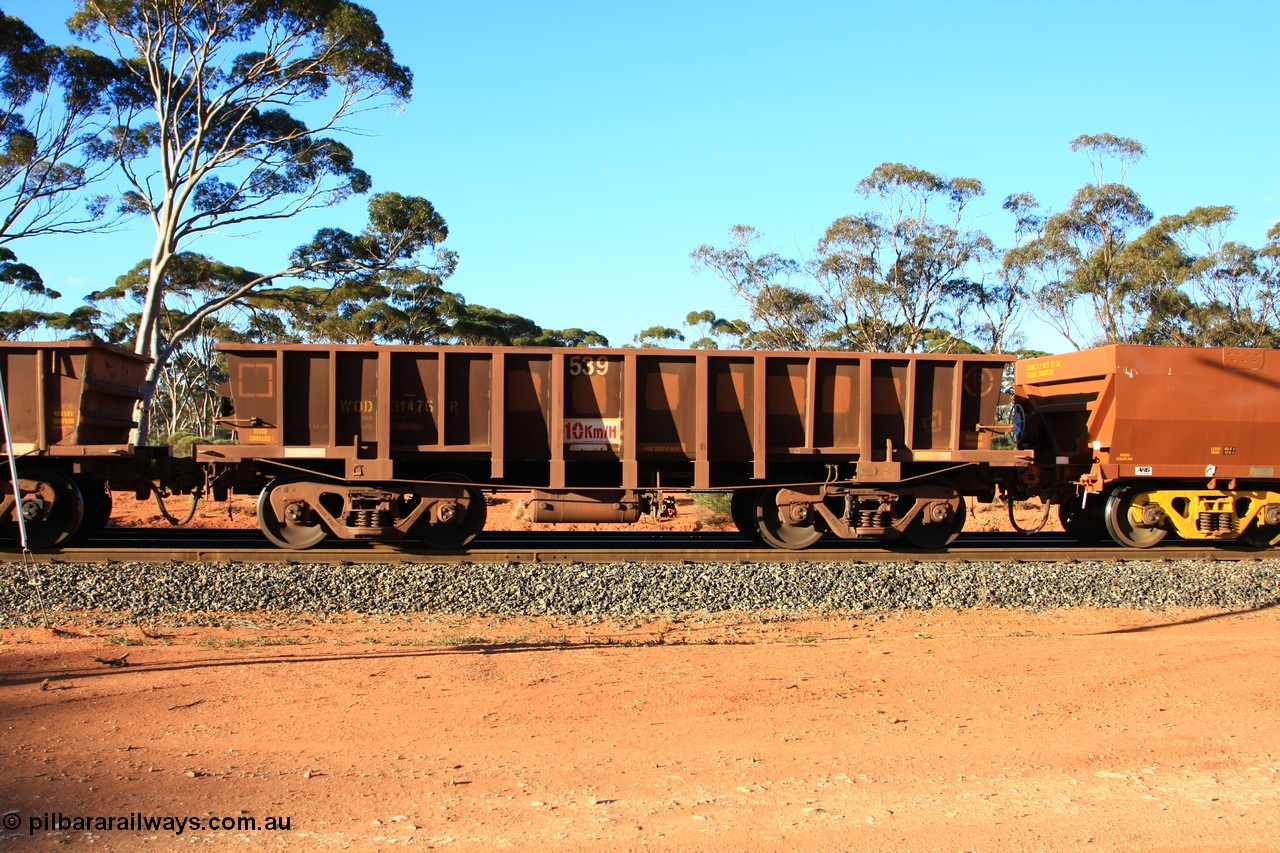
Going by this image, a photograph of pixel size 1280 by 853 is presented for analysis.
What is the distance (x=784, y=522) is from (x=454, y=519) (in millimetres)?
4169

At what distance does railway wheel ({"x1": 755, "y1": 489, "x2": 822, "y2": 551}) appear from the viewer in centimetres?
1155

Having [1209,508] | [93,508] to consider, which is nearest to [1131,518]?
[1209,508]

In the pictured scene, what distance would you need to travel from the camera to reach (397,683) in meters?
6.50

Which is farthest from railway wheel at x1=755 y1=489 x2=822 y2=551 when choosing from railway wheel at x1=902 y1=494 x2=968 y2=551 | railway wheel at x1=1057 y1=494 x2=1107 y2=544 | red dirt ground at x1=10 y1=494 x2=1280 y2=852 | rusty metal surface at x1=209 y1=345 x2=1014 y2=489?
railway wheel at x1=1057 y1=494 x2=1107 y2=544

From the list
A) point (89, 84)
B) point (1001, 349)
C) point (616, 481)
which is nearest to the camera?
point (616, 481)

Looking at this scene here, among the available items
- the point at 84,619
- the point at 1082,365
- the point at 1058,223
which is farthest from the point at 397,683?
the point at 1058,223

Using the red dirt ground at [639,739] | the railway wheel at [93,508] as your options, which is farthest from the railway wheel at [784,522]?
the railway wheel at [93,508]

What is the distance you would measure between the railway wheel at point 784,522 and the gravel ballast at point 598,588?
130 cm

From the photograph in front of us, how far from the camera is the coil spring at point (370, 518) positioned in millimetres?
10875

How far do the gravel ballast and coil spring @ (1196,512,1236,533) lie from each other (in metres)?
1.73

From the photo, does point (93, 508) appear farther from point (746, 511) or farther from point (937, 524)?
point (937, 524)

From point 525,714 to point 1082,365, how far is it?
10245 millimetres

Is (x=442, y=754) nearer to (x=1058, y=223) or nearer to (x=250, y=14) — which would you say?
(x=250, y=14)

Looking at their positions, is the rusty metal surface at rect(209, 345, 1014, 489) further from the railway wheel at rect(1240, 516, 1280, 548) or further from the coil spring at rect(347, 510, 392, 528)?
the railway wheel at rect(1240, 516, 1280, 548)
